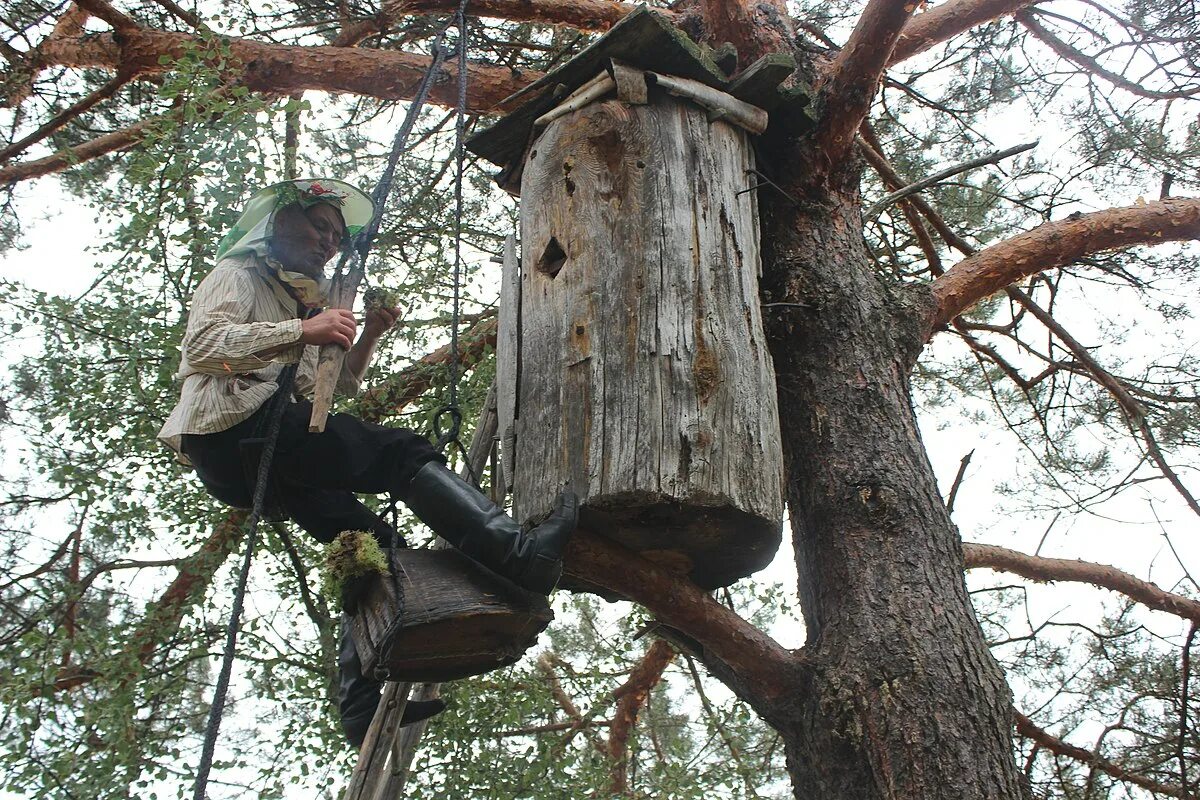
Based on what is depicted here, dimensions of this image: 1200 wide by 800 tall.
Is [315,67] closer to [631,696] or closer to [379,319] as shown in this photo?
[379,319]

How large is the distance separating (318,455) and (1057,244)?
3.01 metres

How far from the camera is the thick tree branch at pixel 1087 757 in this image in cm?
404

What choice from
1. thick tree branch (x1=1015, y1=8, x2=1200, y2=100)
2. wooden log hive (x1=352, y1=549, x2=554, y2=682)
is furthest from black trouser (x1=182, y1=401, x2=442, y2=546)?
thick tree branch (x1=1015, y1=8, x2=1200, y2=100)

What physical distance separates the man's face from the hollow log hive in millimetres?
600

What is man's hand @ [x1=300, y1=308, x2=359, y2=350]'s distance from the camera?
2.58 meters

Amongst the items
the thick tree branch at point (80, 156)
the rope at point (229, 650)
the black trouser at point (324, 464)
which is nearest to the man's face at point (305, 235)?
the black trouser at point (324, 464)

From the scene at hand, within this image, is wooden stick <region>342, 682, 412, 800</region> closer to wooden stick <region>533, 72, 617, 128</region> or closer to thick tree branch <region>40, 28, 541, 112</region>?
wooden stick <region>533, 72, 617, 128</region>

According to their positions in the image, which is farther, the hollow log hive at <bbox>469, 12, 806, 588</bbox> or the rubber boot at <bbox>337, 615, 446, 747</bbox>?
the rubber boot at <bbox>337, 615, 446, 747</bbox>

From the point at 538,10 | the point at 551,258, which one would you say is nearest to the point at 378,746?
the point at 551,258

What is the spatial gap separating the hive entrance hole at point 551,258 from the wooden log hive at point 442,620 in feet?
2.92

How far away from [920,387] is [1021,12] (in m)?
2.25

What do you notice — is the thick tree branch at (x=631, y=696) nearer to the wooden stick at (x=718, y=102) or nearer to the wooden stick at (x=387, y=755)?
the wooden stick at (x=387, y=755)

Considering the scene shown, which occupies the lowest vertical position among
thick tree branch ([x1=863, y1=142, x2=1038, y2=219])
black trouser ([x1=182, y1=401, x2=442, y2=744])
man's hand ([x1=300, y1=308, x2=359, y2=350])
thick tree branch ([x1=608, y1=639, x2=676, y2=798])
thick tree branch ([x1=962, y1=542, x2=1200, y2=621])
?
black trouser ([x1=182, y1=401, x2=442, y2=744])

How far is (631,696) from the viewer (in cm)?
532
